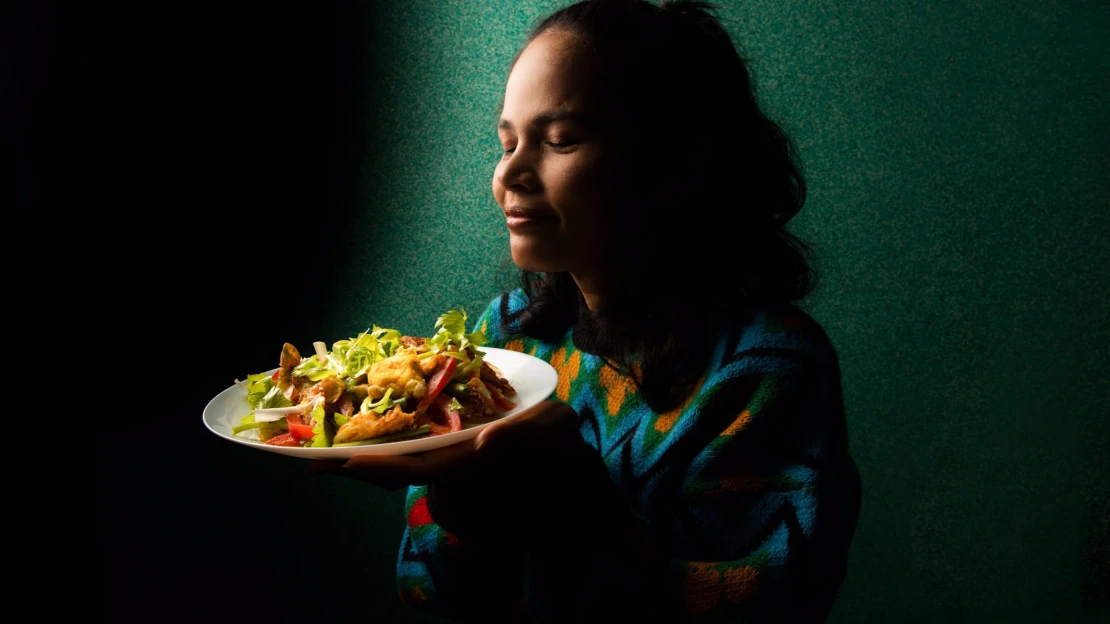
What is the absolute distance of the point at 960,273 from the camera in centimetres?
135

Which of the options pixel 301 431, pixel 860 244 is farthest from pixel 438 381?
pixel 860 244

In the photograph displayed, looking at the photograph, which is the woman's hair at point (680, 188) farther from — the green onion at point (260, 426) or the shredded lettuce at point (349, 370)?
the green onion at point (260, 426)

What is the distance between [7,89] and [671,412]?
1.31 m

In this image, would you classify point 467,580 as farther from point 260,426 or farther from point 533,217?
point 533,217

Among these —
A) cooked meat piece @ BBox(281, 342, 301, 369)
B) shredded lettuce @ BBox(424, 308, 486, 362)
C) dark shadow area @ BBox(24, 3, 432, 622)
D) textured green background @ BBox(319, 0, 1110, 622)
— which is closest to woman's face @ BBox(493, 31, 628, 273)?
shredded lettuce @ BBox(424, 308, 486, 362)

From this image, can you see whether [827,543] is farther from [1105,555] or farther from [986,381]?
[1105,555]

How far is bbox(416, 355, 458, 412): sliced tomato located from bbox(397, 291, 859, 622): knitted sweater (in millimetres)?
220

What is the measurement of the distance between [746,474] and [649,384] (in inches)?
6.3

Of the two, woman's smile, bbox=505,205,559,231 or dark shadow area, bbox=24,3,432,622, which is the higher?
woman's smile, bbox=505,205,559,231

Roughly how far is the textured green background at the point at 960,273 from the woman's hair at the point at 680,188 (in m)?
0.44

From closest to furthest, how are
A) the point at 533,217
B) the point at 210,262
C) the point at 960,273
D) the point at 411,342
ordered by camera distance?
the point at 533,217, the point at 411,342, the point at 960,273, the point at 210,262

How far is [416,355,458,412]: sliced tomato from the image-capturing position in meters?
0.83

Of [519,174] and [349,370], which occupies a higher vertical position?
[519,174]

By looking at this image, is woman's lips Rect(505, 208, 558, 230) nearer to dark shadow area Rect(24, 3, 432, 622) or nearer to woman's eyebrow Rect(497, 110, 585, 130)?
woman's eyebrow Rect(497, 110, 585, 130)
